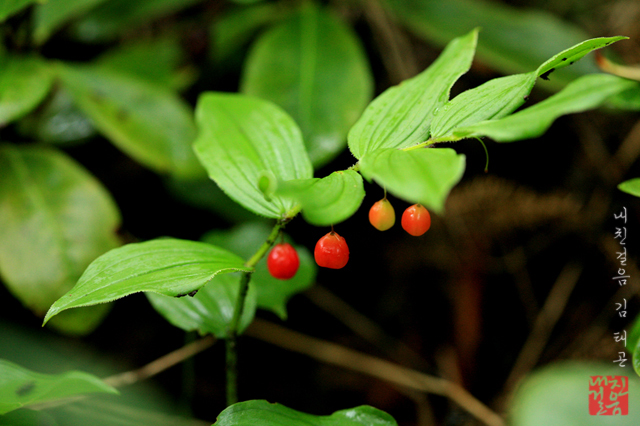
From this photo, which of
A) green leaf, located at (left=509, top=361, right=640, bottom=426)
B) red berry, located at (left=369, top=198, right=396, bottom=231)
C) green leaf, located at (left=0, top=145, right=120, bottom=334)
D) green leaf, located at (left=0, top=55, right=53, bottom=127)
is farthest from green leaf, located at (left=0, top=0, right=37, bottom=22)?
green leaf, located at (left=509, top=361, right=640, bottom=426)

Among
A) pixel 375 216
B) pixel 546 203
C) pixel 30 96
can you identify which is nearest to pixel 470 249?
pixel 546 203

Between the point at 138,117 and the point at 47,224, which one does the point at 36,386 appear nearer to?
the point at 47,224

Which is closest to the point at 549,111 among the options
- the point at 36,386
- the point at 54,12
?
the point at 36,386

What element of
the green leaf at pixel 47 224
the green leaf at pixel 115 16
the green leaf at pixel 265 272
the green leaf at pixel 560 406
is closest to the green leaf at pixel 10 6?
the green leaf at pixel 47 224

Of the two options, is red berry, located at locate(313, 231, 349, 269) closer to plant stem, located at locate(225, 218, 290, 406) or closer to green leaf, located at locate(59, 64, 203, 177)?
plant stem, located at locate(225, 218, 290, 406)

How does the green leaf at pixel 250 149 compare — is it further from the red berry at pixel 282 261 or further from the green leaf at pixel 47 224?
the green leaf at pixel 47 224

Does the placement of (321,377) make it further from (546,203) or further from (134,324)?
(546,203)

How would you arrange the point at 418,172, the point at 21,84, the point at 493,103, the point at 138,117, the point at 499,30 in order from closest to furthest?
the point at 418,172
the point at 493,103
the point at 21,84
the point at 138,117
the point at 499,30
